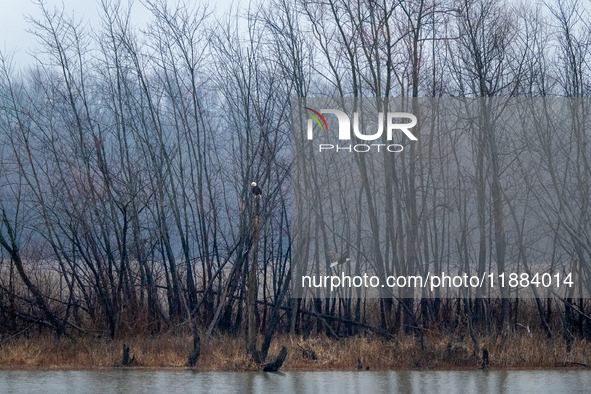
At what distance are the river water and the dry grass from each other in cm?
45

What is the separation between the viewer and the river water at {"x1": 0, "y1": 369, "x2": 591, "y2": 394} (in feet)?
28.4

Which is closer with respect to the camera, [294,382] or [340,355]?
[294,382]

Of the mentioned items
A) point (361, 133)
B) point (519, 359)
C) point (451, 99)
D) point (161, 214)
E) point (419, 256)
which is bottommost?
point (519, 359)

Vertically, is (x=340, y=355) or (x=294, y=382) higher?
(x=340, y=355)

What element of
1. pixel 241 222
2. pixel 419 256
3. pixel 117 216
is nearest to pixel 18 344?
pixel 117 216

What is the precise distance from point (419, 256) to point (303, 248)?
117 inches

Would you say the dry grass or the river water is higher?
the dry grass

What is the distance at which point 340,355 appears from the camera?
11.1 m

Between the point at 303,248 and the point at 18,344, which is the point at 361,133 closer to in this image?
the point at 303,248

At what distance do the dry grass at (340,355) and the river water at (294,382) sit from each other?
446 millimetres

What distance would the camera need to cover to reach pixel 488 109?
45.3 ft

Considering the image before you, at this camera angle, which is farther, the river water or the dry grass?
the dry grass

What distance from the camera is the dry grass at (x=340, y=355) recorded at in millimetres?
10672

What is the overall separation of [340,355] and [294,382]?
6.36 ft
